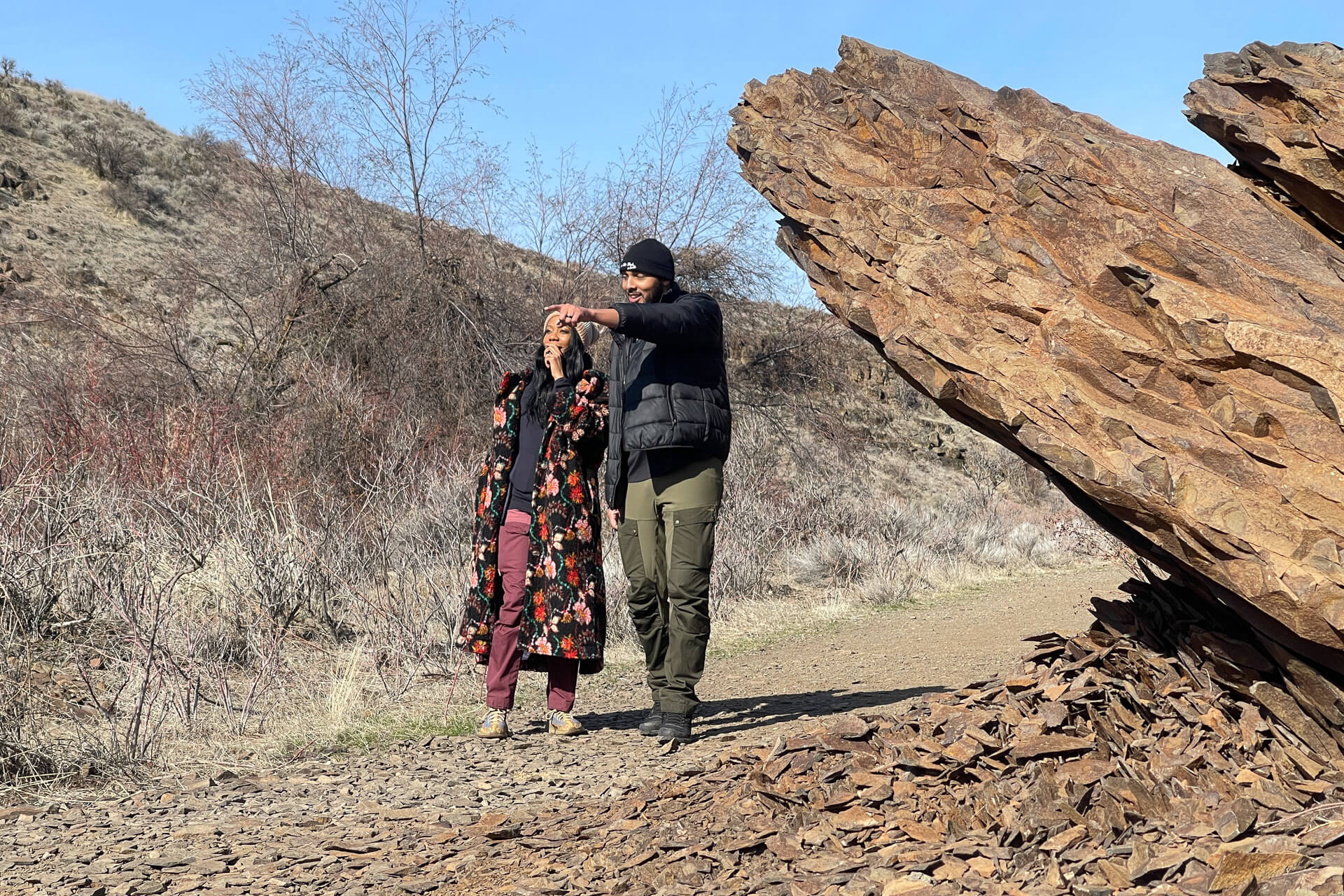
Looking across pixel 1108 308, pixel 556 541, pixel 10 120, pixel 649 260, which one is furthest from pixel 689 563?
pixel 10 120

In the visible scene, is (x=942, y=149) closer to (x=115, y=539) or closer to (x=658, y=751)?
(x=658, y=751)

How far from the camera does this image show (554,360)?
5117 millimetres

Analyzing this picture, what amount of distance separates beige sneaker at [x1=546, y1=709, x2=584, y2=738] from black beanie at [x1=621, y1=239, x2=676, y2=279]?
2.07 meters

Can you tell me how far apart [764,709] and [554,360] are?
2.08 meters

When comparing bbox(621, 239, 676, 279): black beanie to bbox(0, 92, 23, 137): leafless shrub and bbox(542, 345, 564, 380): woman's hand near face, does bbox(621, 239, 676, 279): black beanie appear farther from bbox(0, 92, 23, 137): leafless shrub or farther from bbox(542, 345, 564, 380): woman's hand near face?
bbox(0, 92, 23, 137): leafless shrub

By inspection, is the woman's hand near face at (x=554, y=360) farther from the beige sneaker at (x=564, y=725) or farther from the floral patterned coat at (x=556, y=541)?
the beige sneaker at (x=564, y=725)

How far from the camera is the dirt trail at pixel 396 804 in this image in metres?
3.43

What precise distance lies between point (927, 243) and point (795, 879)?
5.81 ft

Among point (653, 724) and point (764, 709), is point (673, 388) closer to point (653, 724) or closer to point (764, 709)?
point (653, 724)

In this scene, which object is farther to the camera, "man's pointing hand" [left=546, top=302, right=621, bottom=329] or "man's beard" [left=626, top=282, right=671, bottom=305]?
"man's beard" [left=626, top=282, right=671, bottom=305]

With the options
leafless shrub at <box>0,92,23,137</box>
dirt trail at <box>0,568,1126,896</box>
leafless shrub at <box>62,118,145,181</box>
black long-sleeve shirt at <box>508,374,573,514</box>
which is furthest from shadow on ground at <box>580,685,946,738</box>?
leafless shrub at <box>0,92,23,137</box>

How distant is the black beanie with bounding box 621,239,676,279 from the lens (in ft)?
16.0

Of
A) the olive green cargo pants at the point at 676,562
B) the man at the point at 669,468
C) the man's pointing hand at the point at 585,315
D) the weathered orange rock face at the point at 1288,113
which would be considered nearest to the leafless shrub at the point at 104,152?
the man at the point at 669,468

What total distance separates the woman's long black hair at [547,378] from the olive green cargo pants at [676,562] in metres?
0.60
